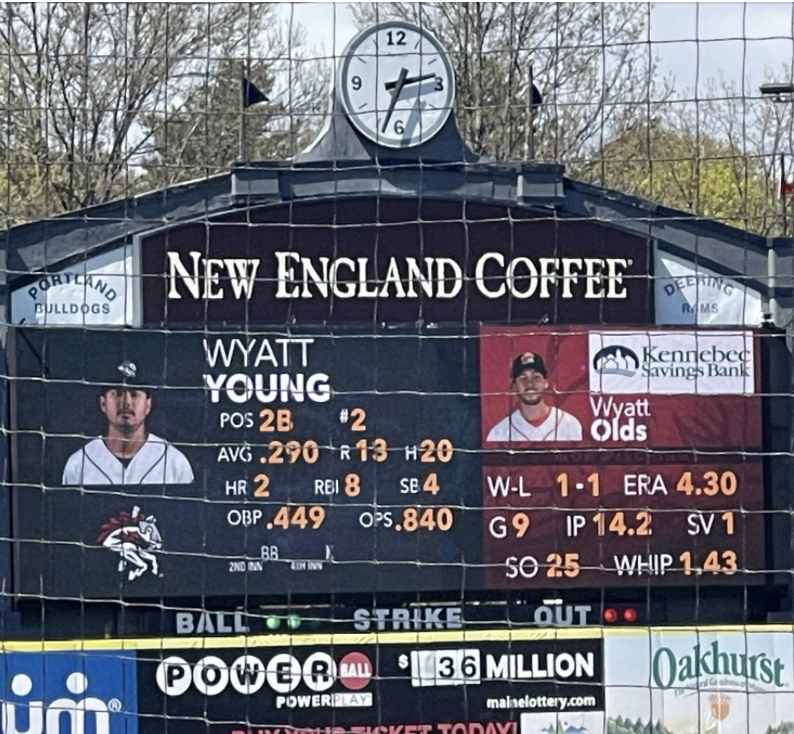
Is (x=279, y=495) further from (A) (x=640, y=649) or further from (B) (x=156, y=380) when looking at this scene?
(A) (x=640, y=649)

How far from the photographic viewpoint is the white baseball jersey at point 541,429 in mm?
5434

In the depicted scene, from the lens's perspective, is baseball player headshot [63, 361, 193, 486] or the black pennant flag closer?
the black pennant flag

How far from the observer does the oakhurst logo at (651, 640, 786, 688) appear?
220 inches

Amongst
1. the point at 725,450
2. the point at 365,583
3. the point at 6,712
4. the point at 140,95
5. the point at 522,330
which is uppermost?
the point at 140,95

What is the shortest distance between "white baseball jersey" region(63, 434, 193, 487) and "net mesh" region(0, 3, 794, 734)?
0.01 m

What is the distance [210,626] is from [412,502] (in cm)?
83

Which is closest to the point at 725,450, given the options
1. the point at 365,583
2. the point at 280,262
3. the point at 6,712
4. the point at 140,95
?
the point at 365,583

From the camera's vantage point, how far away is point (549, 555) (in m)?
5.47

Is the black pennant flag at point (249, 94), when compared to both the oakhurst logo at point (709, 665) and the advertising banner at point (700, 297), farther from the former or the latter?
the oakhurst logo at point (709, 665)

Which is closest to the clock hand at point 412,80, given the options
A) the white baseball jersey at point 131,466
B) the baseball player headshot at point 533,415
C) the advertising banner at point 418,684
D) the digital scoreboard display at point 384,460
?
the digital scoreboard display at point 384,460

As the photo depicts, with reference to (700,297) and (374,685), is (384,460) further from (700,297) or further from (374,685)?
(700,297)

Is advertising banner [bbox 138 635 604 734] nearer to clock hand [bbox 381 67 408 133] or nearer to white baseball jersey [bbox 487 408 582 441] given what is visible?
white baseball jersey [bbox 487 408 582 441]

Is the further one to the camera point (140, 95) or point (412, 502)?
point (140, 95)

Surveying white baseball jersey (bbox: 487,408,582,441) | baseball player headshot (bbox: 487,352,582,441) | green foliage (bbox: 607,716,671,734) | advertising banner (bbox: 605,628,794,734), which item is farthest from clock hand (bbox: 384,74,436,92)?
green foliage (bbox: 607,716,671,734)
